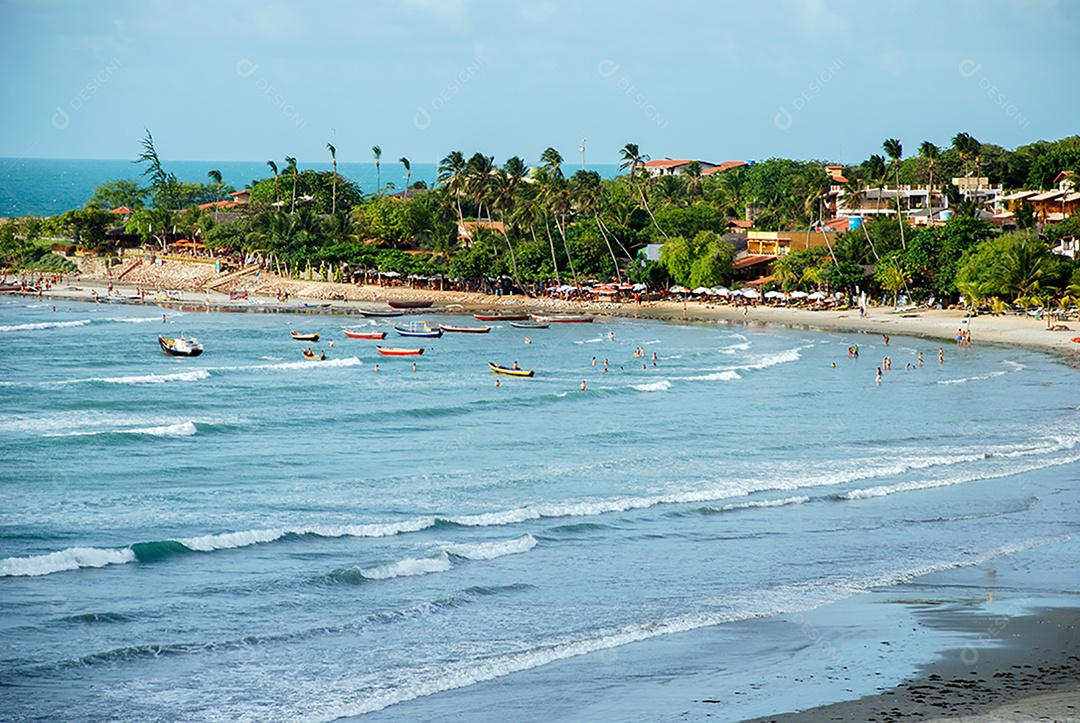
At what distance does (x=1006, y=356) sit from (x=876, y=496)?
34532 millimetres

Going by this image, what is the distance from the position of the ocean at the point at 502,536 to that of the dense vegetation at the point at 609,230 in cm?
2433

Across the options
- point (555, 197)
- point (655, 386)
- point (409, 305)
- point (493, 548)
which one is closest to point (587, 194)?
point (555, 197)

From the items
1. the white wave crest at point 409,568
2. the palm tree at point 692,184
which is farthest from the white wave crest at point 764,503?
the palm tree at point 692,184

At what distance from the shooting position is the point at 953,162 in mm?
108188

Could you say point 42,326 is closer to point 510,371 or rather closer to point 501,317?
point 501,317

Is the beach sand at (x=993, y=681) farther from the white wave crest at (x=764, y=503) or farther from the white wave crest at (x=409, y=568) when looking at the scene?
the white wave crest at (x=409, y=568)

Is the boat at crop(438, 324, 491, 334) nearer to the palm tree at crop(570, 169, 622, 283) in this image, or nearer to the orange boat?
the orange boat

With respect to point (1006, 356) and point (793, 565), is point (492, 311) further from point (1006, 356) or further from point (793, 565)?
point (793, 565)

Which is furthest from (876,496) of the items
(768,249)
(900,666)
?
(768,249)

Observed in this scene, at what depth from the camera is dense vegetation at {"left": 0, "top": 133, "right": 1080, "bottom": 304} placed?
79875 millimetres

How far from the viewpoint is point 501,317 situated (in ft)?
275

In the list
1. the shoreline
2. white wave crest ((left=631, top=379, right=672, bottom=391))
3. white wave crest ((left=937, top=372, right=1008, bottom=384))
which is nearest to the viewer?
white wave crest ((left=631, top=379, right=672, bottom=391))

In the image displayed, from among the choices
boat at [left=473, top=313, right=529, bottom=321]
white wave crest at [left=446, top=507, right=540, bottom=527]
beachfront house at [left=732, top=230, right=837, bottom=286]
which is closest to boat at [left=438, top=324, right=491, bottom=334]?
boat at [left=473, top=313, right=529, bottom=321]

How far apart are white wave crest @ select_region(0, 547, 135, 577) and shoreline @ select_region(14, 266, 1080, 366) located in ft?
161
